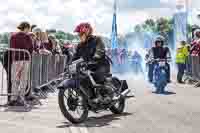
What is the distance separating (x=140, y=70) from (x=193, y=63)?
1104 centimetres

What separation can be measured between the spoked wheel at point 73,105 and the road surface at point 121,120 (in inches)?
6.2

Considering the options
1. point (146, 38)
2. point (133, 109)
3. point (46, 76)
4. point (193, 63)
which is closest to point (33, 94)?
point (46, 76)

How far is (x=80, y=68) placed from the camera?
926cm

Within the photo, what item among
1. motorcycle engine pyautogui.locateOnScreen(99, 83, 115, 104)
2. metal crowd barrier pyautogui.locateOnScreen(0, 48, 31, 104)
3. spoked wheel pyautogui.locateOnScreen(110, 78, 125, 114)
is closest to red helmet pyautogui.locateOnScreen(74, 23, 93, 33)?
motorcycle engine pyautogui.locateOnScreen(99, 83, 115, 104)

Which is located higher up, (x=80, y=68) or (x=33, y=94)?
(x=80, y=68)

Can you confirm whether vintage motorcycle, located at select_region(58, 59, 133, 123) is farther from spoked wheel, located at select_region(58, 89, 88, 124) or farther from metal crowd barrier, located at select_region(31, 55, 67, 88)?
metal crowd barrier, located at select_region(31, 55, 67, 88)

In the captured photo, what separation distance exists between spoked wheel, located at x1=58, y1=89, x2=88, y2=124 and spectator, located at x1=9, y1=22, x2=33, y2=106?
2522 millimetres

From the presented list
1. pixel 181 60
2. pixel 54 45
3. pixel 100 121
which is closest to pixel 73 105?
pixel 100 121

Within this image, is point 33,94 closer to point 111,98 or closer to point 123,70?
point 111,98

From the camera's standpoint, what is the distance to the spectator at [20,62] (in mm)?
11391

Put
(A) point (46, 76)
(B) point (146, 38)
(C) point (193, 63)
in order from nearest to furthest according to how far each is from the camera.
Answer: (A) point (46, 76) < (C) point (193, 63) < (B) point (146, 38)

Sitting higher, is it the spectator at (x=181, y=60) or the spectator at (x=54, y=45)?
the spectator at (x=54, y=45)

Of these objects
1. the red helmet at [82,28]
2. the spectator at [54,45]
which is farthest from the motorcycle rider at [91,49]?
the spectator at [54,45]

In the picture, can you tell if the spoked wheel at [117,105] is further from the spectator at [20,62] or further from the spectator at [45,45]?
the spectator at [45,45]
